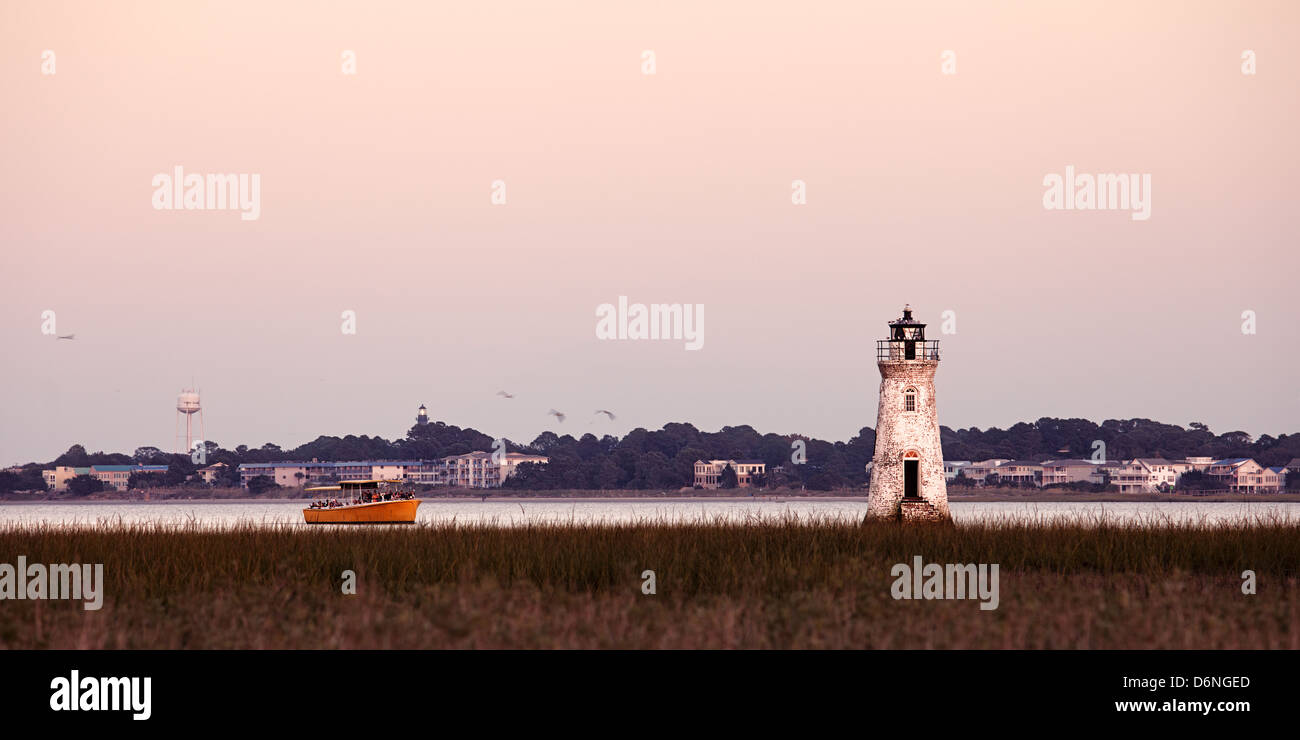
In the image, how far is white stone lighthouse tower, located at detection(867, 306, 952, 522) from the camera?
115ft

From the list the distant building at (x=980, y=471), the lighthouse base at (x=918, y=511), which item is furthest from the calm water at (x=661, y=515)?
the distant building at (x=980, y=471)

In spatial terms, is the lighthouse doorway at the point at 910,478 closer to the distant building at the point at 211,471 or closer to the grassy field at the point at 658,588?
the grassy field at the point at 658,588

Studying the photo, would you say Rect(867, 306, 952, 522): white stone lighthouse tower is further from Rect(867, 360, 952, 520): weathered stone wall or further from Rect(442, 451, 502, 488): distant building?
Rect(442, 451, 502, 488): distant building

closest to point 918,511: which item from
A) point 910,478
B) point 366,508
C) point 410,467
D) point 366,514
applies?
point 910,478

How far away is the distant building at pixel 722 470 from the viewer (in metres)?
186

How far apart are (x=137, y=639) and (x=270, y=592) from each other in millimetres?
3505

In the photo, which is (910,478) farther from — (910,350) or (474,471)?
(474,471)

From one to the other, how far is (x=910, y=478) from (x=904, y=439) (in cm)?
111

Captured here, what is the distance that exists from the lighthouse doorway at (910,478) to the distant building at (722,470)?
149m
